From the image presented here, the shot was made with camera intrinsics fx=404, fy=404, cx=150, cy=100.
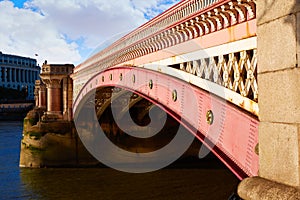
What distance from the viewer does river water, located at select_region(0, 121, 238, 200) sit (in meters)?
16.1

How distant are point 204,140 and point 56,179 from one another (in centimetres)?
1339

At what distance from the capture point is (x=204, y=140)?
7.09 m

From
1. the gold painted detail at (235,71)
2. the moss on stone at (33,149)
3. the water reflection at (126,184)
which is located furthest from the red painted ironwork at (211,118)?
the moss on stone at (33,149)

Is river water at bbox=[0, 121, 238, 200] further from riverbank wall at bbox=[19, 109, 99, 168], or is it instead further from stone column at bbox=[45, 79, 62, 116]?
stone column at bbox=[45, 79, 62, 116]

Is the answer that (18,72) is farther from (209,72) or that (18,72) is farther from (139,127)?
(209,72)

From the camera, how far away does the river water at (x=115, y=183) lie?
1608 cm

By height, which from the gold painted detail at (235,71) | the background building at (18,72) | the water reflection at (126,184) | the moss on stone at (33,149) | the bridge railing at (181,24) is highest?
the background building at (18,72)

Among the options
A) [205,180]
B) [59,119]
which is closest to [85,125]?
[59,119]

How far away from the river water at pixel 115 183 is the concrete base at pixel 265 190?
1201 cm

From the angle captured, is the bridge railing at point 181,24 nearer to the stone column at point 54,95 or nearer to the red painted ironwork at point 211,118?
the red painted ironwork at point 211,118

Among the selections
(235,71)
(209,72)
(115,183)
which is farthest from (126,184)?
(235,71)

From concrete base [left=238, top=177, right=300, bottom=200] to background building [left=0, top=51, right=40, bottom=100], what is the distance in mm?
104571

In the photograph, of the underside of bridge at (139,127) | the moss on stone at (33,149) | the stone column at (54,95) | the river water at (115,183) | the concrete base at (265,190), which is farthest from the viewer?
the stone column at (54,95)

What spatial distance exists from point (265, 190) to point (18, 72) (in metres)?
115
